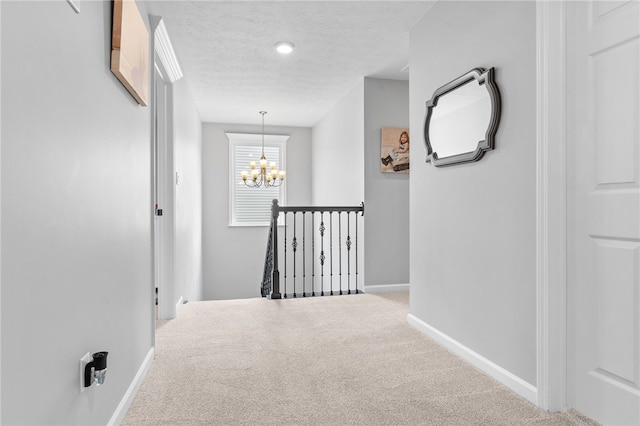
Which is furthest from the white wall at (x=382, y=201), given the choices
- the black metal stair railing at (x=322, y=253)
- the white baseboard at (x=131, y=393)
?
the white baseboard at (x=131, y=393)

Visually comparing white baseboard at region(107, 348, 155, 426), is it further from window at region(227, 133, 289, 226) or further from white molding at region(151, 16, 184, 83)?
window at region(227, 133, 289, 226)

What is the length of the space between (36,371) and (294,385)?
1.29m

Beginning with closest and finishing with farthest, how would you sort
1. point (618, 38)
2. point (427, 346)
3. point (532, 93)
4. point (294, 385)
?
point (618, 38), point (532, 93), point (294, 385), point (427, 346)

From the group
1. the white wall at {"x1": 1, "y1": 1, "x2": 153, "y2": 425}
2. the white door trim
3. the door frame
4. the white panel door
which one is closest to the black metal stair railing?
the door frame

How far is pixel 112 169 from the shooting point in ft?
5.25

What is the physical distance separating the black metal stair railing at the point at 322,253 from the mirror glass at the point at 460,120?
1776 millimetres

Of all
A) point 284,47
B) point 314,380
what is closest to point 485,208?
point 314,380

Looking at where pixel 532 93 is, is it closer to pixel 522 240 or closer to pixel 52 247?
pixel 522 240

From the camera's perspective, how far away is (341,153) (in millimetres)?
5297

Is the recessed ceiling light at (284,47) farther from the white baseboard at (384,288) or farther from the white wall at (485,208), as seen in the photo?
the white baseboard at (384,288)

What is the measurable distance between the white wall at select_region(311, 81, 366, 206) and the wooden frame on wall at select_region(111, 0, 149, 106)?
280cm

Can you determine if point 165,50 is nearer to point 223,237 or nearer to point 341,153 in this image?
point 341,153

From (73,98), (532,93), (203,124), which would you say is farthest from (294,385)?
(203,124)

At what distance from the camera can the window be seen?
6.87 m
